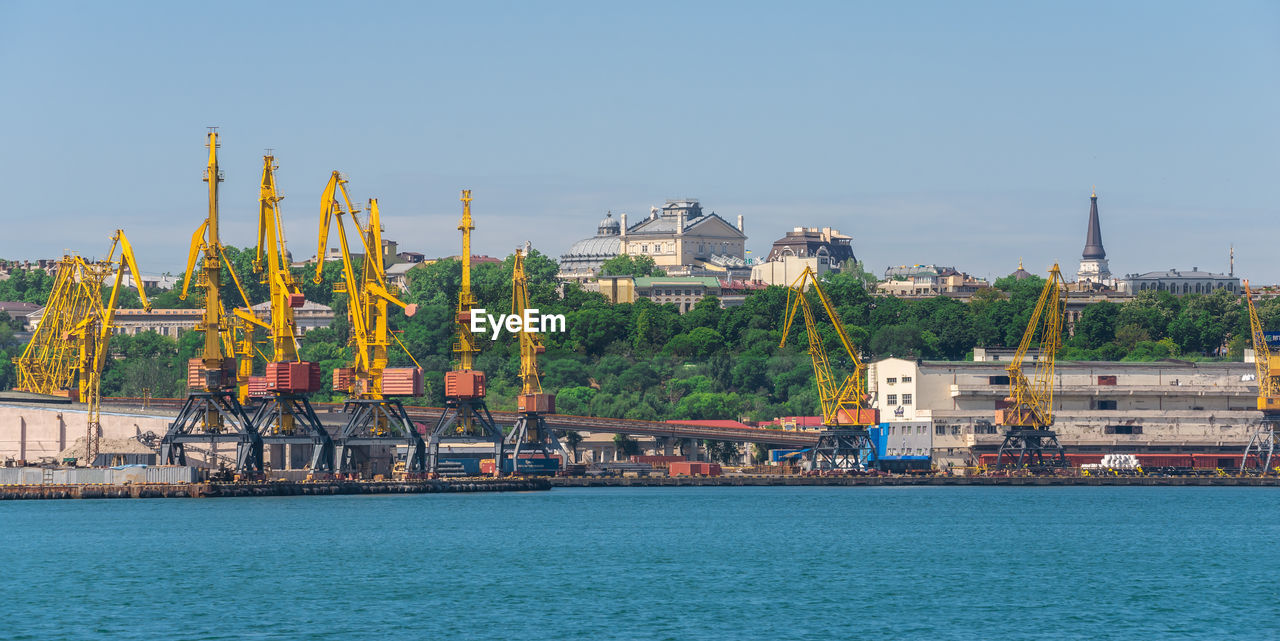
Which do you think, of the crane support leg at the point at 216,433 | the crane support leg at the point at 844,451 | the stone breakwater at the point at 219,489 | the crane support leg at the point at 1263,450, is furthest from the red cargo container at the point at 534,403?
the crane support leg at the point at 1263,450

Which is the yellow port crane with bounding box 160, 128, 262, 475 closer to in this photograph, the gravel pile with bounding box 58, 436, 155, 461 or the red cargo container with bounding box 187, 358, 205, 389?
the red cargo container with bounding box 187, 358, 205, 389

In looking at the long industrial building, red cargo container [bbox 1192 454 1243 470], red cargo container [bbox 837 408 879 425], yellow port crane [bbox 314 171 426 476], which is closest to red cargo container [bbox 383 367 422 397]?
yellow port crane [bbox 314 171 426 476]

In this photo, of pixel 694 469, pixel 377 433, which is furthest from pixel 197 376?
pixel 694 469

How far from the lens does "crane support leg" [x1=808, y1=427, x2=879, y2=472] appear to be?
146m

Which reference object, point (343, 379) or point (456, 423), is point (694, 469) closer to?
point (456, 423)

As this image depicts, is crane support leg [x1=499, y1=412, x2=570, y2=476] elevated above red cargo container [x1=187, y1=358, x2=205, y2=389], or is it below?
below

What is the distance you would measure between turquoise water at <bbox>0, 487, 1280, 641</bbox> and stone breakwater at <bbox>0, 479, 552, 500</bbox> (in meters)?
Result: 0.96

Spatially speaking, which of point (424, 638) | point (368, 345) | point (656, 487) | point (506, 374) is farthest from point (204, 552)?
point (506, 374)

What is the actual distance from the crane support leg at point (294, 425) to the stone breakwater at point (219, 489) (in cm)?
325

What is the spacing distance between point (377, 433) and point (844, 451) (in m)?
36.3

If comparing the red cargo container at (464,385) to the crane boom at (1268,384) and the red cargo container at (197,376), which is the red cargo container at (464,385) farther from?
the crane boom at (1268,384)

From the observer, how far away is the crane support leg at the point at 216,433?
11800 cm

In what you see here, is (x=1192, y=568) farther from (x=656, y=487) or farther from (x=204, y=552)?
(x=656, y=487)

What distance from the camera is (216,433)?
118 meters
